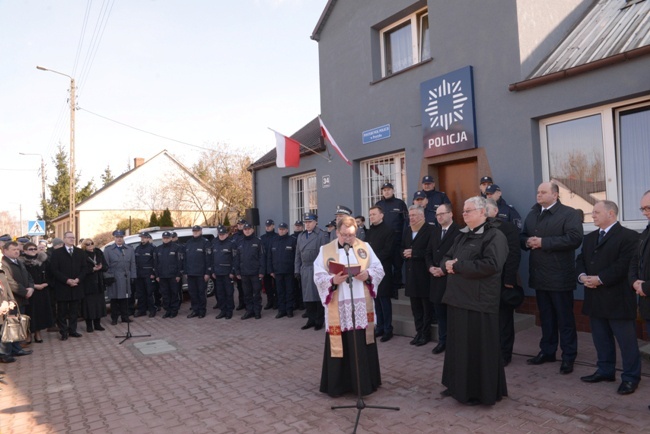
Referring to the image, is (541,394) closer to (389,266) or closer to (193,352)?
(389,266)

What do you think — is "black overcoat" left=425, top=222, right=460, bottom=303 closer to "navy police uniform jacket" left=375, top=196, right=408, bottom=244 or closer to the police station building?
"navy police uniform jacket" left=375, top=196, right=408, bottom=244

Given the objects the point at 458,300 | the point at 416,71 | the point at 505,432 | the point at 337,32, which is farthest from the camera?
the point at 337,32

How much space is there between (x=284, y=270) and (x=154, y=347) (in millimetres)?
3016

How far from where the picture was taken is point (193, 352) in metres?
7.25

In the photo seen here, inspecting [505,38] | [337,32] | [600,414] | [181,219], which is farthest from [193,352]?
[181,219]

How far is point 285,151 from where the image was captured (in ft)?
37.8

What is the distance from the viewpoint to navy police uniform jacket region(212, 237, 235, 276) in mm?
10312

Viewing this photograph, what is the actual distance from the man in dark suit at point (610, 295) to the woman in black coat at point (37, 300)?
8705 mm

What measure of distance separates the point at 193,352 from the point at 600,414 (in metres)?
5.47

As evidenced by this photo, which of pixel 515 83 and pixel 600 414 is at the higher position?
pixel 515 83

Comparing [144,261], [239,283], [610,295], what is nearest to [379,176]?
[239,283]

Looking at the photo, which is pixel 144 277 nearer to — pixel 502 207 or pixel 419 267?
pixel 419 267

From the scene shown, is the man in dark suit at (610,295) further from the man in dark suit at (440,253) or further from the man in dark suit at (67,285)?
the man in dark suit at (67,285)

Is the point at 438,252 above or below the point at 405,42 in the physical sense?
below
